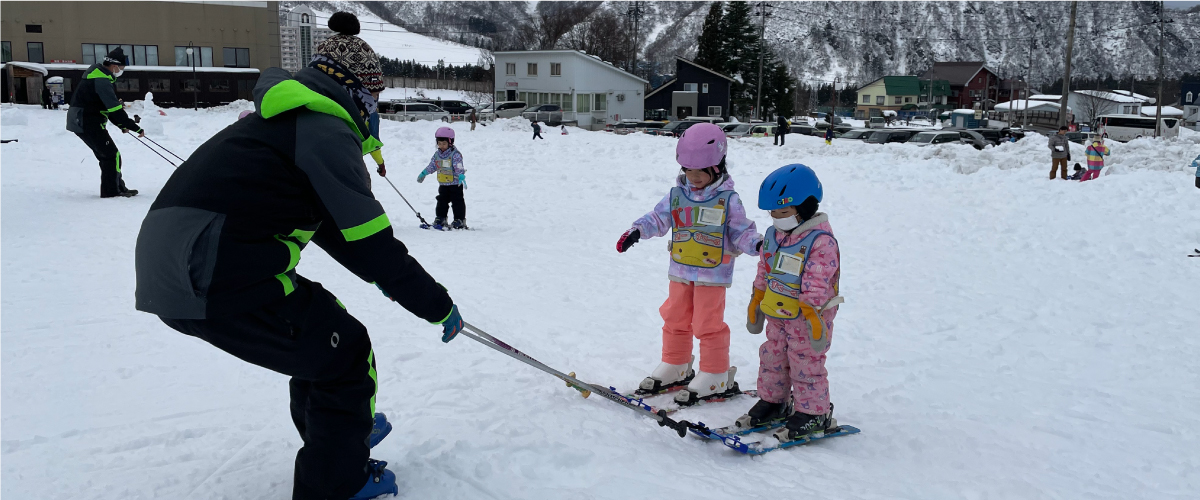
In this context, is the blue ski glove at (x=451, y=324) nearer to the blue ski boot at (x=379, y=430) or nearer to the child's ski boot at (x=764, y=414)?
the blue ski boot at (x=379, y=430)

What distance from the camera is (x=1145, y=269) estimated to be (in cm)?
873

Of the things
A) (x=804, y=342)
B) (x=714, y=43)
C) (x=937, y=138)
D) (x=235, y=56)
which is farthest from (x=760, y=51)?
(x=804, y=342)

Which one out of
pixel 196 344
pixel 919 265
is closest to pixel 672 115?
pixel 919 265

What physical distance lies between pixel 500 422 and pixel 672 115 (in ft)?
196

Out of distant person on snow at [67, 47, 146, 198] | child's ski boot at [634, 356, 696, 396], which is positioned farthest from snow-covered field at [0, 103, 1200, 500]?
distant person on snow at [67, 47, 146, 198]

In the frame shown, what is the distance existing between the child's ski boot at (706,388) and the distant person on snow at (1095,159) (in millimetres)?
14783

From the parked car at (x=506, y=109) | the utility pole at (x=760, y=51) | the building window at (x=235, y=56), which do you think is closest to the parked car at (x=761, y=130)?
the parked car at (x=506, y=109)

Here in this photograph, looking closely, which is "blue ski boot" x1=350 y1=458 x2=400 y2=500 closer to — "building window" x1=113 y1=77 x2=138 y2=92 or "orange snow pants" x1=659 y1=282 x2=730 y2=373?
"orange snow pants" x1=659 y1=282 x2=730 y2=373

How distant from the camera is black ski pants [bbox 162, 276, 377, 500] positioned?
2.48 m

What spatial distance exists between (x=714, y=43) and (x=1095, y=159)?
5110 centimetres

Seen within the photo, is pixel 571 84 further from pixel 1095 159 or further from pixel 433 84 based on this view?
pixel 433 84

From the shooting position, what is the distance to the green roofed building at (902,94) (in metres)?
94.1

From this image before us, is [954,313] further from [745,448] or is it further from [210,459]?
[210,459]

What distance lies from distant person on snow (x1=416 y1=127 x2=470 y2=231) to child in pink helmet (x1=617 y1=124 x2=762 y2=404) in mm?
6502
